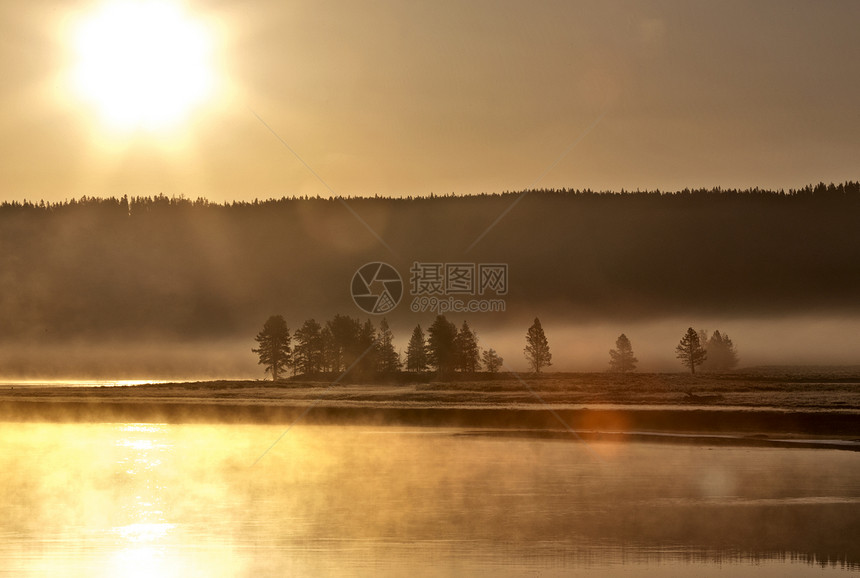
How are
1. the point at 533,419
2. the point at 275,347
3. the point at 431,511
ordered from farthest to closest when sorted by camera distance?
the point at 275,347 → the point at 533,419 → the point at 431,511

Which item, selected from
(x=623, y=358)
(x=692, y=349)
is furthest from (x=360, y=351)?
(x=692, y=349)

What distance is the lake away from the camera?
2350cm

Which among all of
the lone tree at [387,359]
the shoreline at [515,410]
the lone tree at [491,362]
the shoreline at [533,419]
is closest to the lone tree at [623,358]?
the lone tree at [491,362]

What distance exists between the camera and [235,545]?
25234 millimetres

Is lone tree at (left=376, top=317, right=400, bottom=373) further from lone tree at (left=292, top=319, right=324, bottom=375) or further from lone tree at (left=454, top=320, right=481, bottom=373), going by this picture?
lone tree at (left=292, top=319, right=324, bottom=375)

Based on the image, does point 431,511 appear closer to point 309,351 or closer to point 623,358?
point 309,351

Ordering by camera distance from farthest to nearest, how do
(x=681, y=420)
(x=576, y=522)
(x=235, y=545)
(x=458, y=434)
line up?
(x=681, y=420) → (x=458, y=434) → (x=576, y=522) → (x=235, y=545)

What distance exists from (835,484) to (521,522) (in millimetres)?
12063

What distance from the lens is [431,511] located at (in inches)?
1172

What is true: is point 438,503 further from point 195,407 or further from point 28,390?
point 28,390

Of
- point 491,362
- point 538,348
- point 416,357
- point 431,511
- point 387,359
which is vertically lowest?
point 431,511

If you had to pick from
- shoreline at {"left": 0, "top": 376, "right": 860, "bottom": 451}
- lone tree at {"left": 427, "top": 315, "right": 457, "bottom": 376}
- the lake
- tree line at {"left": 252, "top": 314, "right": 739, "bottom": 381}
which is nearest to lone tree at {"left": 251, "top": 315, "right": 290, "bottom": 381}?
tree line at {"left": 252, "top": 314, "right": 739, "bottom": 381}

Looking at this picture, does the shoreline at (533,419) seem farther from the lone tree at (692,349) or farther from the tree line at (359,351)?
the lone tree at (692,349)

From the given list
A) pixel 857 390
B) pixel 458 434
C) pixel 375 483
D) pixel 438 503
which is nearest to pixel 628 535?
pixel 438 503
